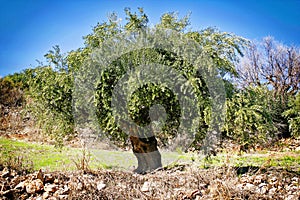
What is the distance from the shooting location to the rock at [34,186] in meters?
4.13

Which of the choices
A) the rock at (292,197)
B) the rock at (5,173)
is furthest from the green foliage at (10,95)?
the rock at (292,197)

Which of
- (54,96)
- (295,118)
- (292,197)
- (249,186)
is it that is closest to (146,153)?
(54,96)

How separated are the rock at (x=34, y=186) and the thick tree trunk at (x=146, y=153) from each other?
7.55 feet

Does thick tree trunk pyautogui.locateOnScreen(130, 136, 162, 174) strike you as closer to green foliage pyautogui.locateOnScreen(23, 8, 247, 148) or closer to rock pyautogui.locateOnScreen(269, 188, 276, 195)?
green foliage pyautogui.locateOnScreen(23, 8, 247, 148)

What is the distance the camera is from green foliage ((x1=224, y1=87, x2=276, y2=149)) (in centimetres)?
520

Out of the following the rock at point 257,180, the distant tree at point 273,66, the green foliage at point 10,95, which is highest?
the distant tree at point 273,66

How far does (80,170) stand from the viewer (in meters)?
5.25

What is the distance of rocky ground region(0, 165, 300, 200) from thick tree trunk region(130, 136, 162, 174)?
4.24 feet

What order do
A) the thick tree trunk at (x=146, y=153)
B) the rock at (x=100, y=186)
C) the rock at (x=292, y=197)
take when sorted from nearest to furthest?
the rock at (x=292, y=197), the rock at (x=100, y=186), the thick tree trunk at (x=146, y=153)

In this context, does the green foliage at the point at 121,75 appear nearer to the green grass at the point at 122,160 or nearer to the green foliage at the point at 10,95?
the green grass at the point at 122,160

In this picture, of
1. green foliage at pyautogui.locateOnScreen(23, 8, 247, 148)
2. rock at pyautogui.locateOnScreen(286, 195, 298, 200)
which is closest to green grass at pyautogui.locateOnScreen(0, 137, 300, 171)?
green foliage at pyautogui.locateOnScreen(23, 8, 247, 148)

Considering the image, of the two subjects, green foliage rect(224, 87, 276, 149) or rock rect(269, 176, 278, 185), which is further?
green foliage rect(224, 87, 276, 149)

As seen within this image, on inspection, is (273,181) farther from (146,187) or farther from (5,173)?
(5,173)

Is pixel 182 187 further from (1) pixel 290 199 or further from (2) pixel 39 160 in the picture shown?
(2) pixel 39 160
